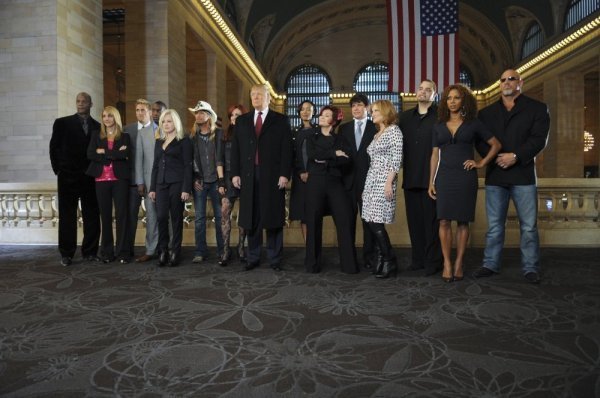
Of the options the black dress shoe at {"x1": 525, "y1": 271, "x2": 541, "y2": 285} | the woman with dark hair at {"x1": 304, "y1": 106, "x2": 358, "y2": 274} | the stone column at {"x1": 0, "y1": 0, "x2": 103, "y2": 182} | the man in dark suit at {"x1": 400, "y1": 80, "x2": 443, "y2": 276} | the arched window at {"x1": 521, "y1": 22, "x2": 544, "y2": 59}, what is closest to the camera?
the black dress shoe at {"x1": 525, "y1": 271, "x2": 541, "y2": 285}

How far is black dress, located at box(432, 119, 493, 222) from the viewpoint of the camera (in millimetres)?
4789

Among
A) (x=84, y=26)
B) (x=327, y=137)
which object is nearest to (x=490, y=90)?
(x=84, y=26)

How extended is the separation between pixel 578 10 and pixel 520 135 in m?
20.5

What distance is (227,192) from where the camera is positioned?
235 inches

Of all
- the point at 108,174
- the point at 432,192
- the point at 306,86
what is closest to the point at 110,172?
the point at 108,174

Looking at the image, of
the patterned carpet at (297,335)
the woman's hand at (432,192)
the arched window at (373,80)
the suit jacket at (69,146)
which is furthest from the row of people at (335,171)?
the arched window at (373,80)

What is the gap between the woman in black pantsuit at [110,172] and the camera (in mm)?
5957

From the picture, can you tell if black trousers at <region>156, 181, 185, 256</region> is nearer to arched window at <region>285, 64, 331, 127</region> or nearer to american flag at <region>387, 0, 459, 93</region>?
american flag at <region>387, 0, 459, 93</region>

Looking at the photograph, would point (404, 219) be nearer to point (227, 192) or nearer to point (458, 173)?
point (458, 173)

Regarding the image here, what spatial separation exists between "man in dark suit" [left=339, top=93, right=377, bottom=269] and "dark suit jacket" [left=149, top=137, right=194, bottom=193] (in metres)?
1.98

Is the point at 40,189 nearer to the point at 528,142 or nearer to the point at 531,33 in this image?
the point at 528,142

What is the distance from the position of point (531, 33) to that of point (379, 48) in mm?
10485

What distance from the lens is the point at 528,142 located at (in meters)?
4.79

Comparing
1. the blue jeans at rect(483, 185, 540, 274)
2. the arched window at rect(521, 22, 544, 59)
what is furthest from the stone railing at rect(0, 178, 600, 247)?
the arched window at rect(521, 22, 544, 59)
